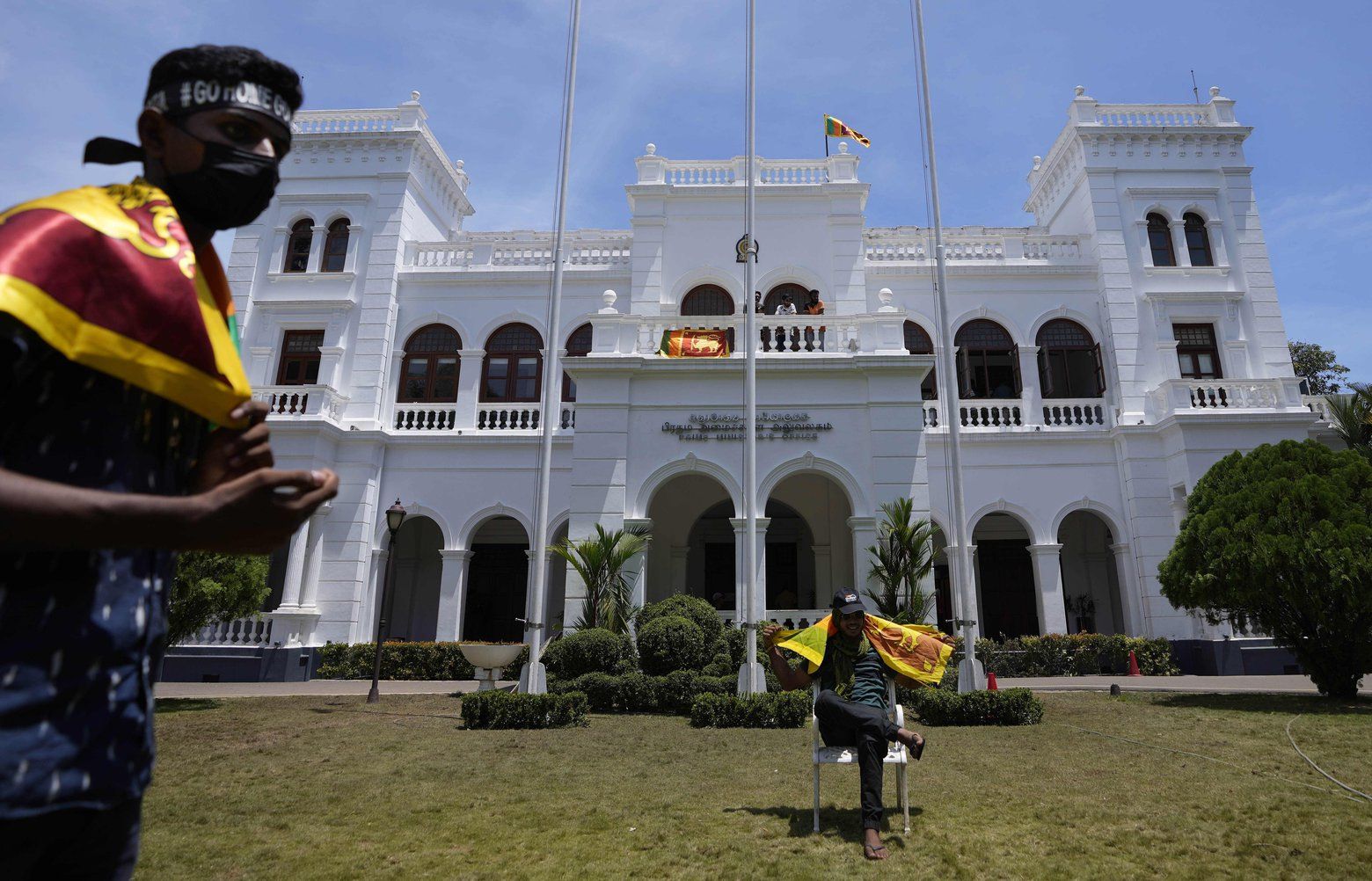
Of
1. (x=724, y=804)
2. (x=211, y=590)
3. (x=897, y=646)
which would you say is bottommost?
(x=724, y=804)

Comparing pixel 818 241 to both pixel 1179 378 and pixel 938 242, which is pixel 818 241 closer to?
pixel 938 242

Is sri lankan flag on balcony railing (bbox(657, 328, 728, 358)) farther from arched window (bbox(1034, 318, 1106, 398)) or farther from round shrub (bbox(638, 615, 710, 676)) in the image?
arched window (bbox(1034, 318, 1106, 398))

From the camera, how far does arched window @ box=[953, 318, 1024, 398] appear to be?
19.6 m

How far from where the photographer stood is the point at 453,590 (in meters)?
18.2

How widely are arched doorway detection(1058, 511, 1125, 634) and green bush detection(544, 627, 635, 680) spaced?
13.0 metres

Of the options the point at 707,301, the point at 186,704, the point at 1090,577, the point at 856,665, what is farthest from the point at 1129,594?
the point at 186,704

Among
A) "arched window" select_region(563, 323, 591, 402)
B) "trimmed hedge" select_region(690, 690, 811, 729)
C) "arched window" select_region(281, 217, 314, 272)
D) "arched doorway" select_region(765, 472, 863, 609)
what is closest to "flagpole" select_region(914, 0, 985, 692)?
"trimmed hedge" select_region(690, 690, 811, 729)

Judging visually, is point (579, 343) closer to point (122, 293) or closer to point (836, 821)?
point (836, 821)

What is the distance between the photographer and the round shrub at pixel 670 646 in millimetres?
11258

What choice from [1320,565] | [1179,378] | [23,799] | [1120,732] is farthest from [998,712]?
[1179,378]

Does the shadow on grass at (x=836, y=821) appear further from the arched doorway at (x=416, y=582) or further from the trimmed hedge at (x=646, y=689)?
the arched doorway at (x=416, y=582)

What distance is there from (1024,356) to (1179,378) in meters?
3.34

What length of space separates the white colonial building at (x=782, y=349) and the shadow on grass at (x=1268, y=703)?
18.8 ft

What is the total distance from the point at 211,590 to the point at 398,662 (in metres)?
6.46
